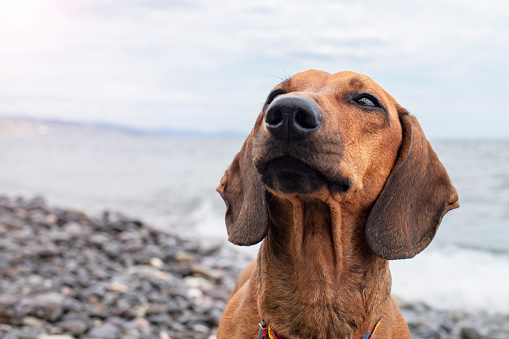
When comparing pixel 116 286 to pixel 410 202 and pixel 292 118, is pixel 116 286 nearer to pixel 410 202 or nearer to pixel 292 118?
pixel 410 202

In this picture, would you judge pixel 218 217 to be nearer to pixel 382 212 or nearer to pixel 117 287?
pixel 117 287

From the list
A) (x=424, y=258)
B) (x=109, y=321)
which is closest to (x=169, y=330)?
(x=109, y=321)

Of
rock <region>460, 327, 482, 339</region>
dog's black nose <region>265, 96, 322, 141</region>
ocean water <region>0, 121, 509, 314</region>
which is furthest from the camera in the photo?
ocean water <region>0, 121, 509, 314</region>

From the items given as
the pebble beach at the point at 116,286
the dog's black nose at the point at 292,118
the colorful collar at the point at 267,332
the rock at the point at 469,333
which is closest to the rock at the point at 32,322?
the pebble beach at the point at 116,286

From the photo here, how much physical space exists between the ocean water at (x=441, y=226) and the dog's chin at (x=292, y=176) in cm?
331

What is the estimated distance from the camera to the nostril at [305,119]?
2.33 metres

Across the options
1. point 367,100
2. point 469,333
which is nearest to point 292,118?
point 367,100

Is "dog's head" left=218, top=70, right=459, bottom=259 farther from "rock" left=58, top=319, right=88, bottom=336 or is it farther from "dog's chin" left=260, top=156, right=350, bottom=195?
"rock" left=58, top=319, right=88, bottom=336

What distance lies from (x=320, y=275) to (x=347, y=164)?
68 cm

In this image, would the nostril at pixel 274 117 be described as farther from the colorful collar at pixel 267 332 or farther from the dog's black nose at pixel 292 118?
the colorful collar at pixel 267 332

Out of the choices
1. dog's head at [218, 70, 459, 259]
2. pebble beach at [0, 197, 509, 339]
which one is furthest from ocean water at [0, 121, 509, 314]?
dog's head at [218, 70, 459, 259]

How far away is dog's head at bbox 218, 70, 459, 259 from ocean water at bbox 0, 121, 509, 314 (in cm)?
278

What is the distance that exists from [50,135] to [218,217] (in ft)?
193

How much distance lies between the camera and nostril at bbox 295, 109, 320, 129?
233 cm
